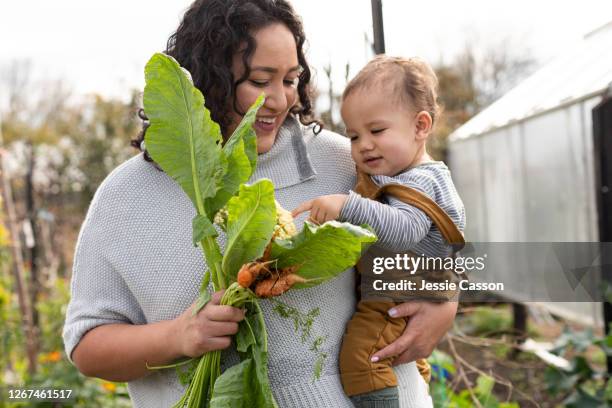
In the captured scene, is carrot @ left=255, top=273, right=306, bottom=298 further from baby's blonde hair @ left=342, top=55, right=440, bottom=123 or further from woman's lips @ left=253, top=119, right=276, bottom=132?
baby's blonde hair @ left=342, top=55, right=440, bottom=123

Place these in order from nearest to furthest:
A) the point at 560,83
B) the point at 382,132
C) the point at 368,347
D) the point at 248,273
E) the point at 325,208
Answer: the point at 248,273, the point at 325,208, the point at 368,347, the point at 382,132, the point at 560,83

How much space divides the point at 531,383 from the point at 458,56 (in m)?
11.4

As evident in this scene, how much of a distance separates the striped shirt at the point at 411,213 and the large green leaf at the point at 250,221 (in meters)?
0.28

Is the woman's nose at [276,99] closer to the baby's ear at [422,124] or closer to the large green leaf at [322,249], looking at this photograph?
the baby's ear at [422,124]

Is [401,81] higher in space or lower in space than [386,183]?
higher

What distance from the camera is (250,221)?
1.30 m

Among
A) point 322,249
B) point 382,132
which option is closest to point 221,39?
point 382,132

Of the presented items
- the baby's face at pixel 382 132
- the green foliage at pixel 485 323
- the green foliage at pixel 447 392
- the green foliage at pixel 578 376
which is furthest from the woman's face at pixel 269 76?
the green foliage at pixel 485 323

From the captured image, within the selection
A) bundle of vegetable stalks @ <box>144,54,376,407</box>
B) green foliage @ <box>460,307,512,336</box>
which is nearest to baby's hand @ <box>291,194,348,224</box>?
bundle of vegetable stalks @ <box>144,54,376,407</box>

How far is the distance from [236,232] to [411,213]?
0.46 m

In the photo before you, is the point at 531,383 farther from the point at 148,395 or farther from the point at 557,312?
the point at 148,395

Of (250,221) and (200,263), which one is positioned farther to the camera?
(200,263)

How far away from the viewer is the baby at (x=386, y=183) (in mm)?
1577

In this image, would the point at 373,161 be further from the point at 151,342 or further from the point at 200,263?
the point at 151,342
